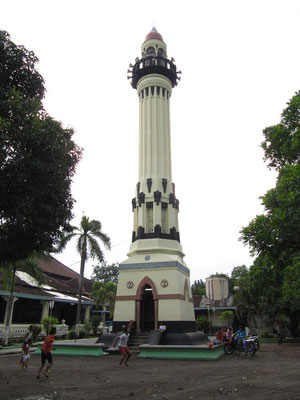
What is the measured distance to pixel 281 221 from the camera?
1090 cm

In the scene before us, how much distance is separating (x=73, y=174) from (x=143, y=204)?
37.4ft

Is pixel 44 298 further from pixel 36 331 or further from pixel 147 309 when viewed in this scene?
pixel 147 309

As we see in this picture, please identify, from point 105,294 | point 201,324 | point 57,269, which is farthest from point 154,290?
point 57,269

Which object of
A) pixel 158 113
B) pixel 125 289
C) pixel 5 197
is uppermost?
pixel 158 113

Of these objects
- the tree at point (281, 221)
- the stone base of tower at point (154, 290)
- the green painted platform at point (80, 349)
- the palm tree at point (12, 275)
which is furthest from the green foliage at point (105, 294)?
the tree at point (281, 221)

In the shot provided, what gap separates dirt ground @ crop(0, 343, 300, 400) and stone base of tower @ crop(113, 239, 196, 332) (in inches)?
257

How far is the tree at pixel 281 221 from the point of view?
10906 mm

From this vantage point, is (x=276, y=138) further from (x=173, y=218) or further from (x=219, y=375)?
(x=219, y=375)

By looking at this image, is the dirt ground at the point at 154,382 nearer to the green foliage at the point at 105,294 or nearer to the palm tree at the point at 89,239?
the palm tree at the point at 89,239

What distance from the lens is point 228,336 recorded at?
18.3m

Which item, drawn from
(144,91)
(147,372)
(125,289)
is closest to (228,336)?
(125,289)

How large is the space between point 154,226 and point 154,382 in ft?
44.2

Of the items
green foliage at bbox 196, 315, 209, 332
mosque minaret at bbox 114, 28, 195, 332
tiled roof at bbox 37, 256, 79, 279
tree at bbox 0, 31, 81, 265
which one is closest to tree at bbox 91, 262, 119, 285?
tiled roof at bbox 37, 256, 79, 279

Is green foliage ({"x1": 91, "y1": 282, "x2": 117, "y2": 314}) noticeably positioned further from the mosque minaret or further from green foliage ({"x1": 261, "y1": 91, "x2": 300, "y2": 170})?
green foliage ({"x1": 261, "y1": 91, "x2": 300, "y2": 170})
